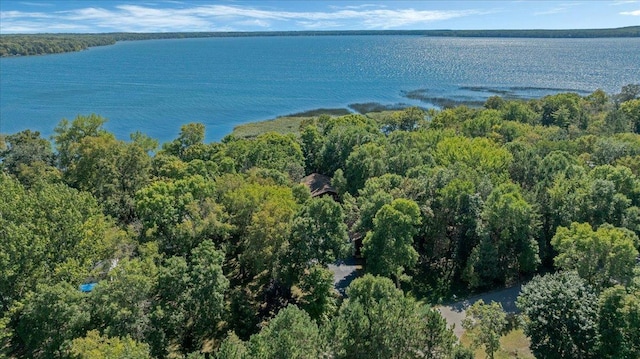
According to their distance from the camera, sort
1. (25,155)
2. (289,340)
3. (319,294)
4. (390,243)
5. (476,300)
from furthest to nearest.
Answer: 1. (25,155)
2. (476,300)
3. (390,243)
4. (319,294)
5. (289,340)

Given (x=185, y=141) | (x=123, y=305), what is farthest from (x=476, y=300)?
(x=185, y=141)

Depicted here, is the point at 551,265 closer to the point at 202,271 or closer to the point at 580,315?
the point at 580,315

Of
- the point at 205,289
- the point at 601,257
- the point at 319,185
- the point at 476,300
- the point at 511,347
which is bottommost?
the point at 511,347

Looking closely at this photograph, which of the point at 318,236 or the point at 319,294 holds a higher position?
the point at 318,236

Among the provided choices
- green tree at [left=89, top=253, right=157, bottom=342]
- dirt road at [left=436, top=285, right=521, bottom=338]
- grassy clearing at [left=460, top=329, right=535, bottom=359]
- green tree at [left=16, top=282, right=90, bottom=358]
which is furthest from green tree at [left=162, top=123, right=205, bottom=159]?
grassy clearing at [left=460, top=329, right=535, bottom=359]

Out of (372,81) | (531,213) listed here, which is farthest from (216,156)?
(372,81)

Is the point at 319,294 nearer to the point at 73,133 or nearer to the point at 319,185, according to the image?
the point at 319,185
